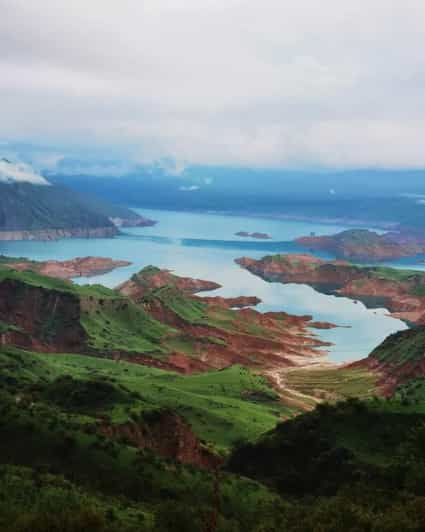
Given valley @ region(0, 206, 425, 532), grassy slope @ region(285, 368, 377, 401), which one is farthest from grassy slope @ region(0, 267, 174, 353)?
grassy slope @ region(285, 368, 377, 401)

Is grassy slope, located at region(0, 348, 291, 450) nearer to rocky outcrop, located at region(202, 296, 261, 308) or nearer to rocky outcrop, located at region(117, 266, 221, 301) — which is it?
rocky outcrop, located at region(202, 296, 261, 308)

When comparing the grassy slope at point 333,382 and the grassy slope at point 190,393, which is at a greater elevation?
the grassy slope at point 190,393

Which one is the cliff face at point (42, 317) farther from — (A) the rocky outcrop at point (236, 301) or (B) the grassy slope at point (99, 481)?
(B) the grassy slope at point (99, 481)

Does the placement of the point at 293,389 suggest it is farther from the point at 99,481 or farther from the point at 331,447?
the point at 99,481

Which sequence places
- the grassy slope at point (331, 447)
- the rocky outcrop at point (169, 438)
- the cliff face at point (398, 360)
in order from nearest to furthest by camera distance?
the grassy slope at point (331, 447) → the rocky outcrop at point (169, 438) → the cliff face at point (398, 360)

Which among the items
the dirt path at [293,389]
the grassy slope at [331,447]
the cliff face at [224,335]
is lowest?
the dirt path at [293,389]

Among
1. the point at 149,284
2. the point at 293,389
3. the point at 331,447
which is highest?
the point at 149,284

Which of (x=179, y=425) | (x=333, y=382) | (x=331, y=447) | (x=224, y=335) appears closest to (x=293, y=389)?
(x=333, y=382)

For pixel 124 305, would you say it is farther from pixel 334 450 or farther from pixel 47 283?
pixel 334 450

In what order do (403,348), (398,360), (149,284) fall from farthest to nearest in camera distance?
(149,284), (403,348), (398,360)

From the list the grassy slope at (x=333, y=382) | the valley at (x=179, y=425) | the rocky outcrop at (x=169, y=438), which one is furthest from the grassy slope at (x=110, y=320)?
the rocky outcrop at (x=169, y=438)
